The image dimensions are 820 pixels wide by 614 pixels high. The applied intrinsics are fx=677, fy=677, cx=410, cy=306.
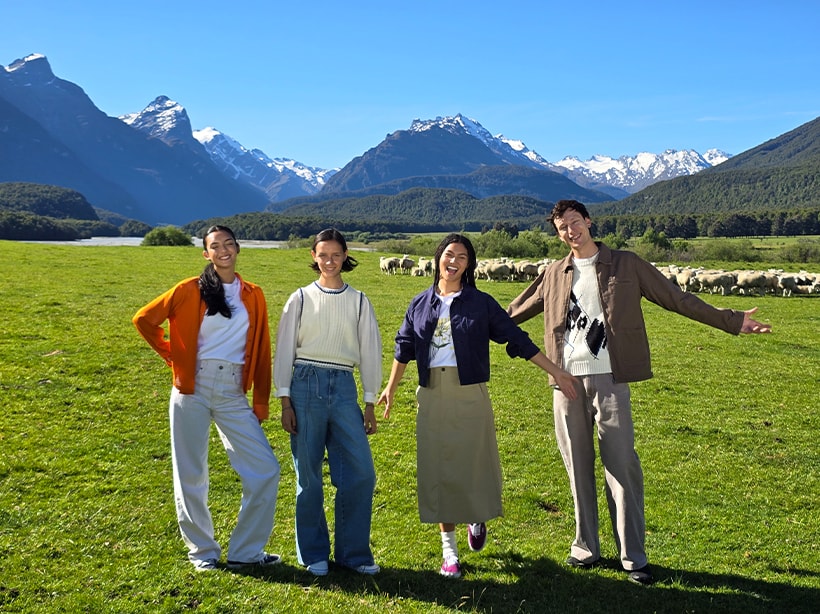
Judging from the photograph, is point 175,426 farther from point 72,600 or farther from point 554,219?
point 554,219

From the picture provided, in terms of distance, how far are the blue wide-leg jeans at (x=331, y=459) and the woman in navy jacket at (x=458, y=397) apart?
475mm

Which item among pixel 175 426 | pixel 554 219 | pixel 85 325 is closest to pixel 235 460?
pixel 175 426

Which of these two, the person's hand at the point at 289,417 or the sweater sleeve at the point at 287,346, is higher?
the sweater sleeve at the point at 287,346

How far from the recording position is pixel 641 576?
5152mm

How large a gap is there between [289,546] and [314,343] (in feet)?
6.47

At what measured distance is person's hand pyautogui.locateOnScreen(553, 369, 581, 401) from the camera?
5.11 metres

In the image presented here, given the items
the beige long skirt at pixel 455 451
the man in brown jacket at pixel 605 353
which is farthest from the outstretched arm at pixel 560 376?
the beige long skirt at pixel 455 451

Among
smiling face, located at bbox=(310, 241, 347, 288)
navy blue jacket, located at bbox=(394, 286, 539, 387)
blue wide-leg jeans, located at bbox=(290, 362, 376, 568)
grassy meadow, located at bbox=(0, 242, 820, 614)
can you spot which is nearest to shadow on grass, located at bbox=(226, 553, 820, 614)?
grassy meadow, located at bbox=(0, 242, 820, 614)

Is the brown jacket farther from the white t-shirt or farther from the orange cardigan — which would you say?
the white t-shirt

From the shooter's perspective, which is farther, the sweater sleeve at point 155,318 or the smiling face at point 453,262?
the smiling face at point 453,262

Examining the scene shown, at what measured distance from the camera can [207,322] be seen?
514cm

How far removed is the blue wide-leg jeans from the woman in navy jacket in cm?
48

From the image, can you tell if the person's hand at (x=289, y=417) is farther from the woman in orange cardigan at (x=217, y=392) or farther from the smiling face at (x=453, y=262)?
the smiling face at (x=453, y=262)

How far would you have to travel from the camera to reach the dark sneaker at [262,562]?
521 centimetres
